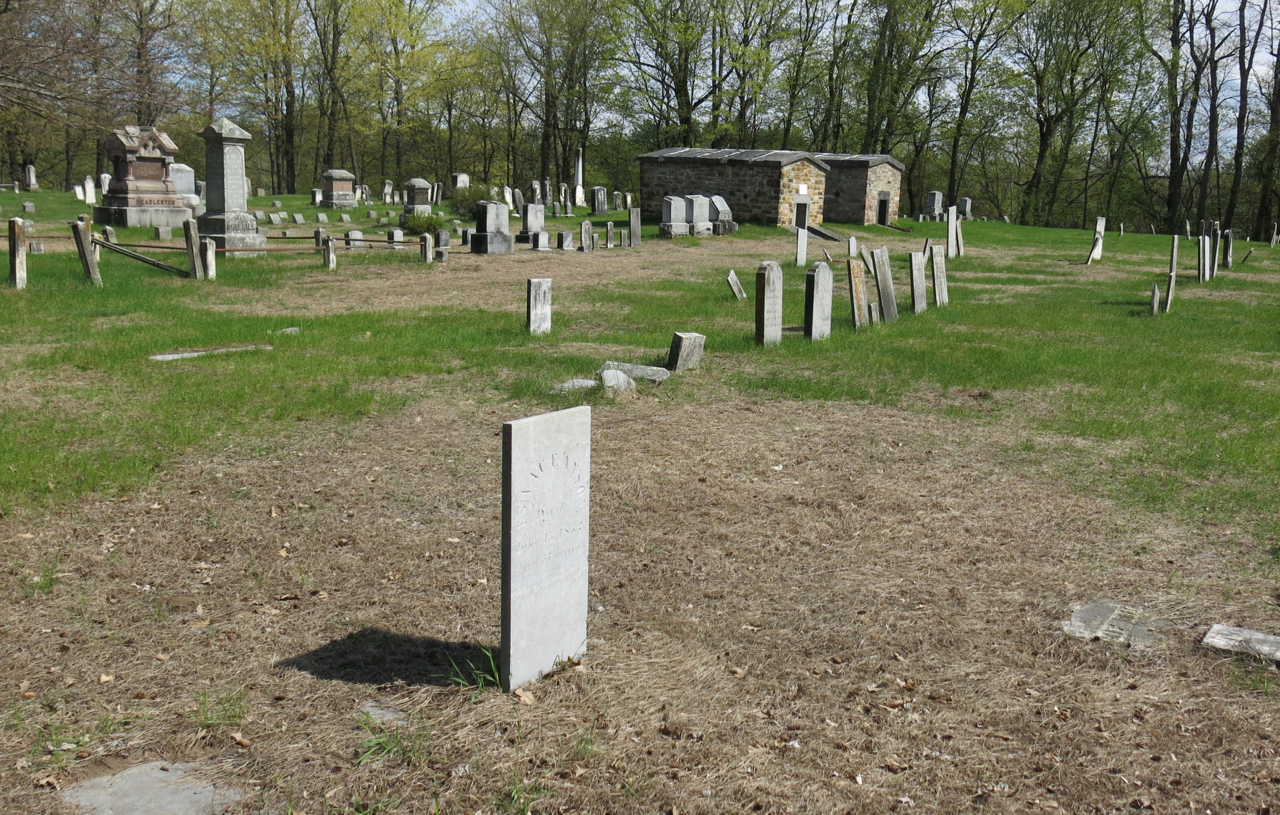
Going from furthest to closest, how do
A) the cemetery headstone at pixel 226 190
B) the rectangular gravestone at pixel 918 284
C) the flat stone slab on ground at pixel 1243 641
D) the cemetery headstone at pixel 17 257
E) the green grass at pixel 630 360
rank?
the cemetery headstone at pixel 226 190, the rectangular gravestone at pixel 918 284, the cemetery headstone at pixel 17 257, the green grass at pixel 630 360, the flat stone slab on ground at pixel 1243 641

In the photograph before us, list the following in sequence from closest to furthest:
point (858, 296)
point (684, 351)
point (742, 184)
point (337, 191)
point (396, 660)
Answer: point (396, 660) < point (684, 351) < point (858, 296) < point (742, 184) < point (337, 191)

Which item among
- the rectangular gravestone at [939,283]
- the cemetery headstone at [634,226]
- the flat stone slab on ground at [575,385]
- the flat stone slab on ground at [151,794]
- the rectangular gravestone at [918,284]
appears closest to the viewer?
the flat stone slab on ground at [151,794]

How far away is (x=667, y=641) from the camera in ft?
13.3

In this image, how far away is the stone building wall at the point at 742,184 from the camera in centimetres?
2969

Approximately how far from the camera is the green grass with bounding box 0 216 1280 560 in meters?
6.49

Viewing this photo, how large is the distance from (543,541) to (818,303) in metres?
7.91

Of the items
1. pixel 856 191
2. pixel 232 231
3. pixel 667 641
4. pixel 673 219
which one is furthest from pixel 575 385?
pixel 856 191

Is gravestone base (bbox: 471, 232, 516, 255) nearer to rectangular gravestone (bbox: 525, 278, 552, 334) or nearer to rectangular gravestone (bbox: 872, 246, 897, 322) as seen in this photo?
rectangular gravestone (bbox: 525, 278, 552, 334)

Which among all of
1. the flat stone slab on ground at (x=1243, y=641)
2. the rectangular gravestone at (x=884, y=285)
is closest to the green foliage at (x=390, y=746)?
the flat stone slab on ground at (x=1243, y=641)

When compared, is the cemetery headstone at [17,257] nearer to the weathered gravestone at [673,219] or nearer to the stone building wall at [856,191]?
the weathered gravestone at [673,219]

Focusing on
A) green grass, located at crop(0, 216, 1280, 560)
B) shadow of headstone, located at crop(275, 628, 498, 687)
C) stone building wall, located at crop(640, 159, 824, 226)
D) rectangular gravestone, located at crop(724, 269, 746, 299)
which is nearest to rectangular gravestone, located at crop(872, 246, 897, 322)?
green grass, located at crop(0, 216, 1280, 560)

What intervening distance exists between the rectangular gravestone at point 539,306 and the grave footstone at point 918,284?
5349 millimetres

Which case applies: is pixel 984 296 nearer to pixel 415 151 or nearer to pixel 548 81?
pixel 548 81

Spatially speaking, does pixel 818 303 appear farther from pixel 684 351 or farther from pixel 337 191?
pixel 337 191
